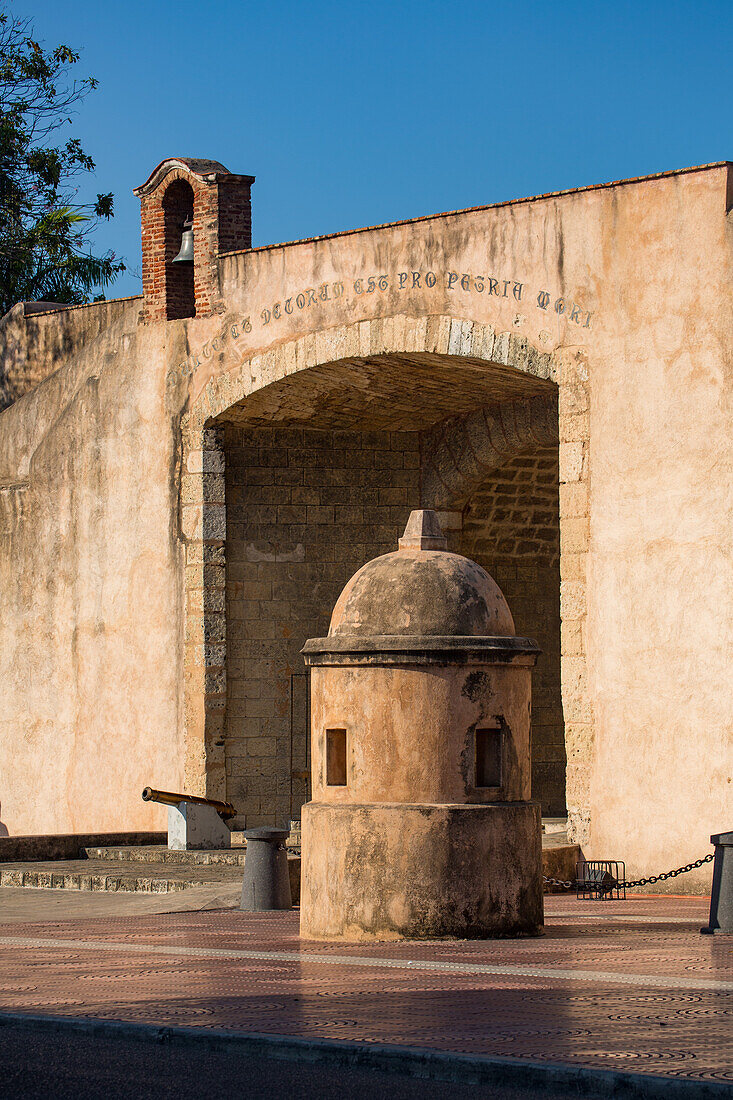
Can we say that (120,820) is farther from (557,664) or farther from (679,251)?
(679,251)

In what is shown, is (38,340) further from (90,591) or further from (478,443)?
(478,443)

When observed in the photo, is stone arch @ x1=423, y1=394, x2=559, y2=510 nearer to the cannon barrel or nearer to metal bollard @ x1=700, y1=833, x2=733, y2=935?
the cannon barrel

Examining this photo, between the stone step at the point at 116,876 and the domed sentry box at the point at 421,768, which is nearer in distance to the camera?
the domed sentry box at the point at 421,768

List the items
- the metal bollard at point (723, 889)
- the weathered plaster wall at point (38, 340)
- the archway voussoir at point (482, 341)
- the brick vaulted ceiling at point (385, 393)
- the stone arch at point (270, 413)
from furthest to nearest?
the weathered plaster wall at point (38, 340) < the brick vaulted ceiling at point (385, 393) < the stone arch at point (270, 413) < the archway voussoir at point (482, 341) < the metal bollard at point (723, 889)

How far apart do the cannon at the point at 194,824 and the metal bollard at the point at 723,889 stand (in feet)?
21.6

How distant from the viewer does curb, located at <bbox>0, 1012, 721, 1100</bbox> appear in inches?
197

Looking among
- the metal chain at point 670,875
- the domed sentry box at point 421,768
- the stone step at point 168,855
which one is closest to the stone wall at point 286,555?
the stone step at point 168,855

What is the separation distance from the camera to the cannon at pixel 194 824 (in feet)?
48.7

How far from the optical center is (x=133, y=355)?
54.7 feet

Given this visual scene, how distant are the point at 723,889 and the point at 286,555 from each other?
26.2 feet

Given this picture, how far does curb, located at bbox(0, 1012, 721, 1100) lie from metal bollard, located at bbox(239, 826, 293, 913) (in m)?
4.43

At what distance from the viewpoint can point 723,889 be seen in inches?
355

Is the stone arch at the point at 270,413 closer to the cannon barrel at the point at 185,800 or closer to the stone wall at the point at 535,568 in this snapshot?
the cannon barrel at the point at 185,800

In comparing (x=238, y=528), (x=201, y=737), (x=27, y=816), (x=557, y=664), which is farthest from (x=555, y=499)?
(x=27, y=816)
